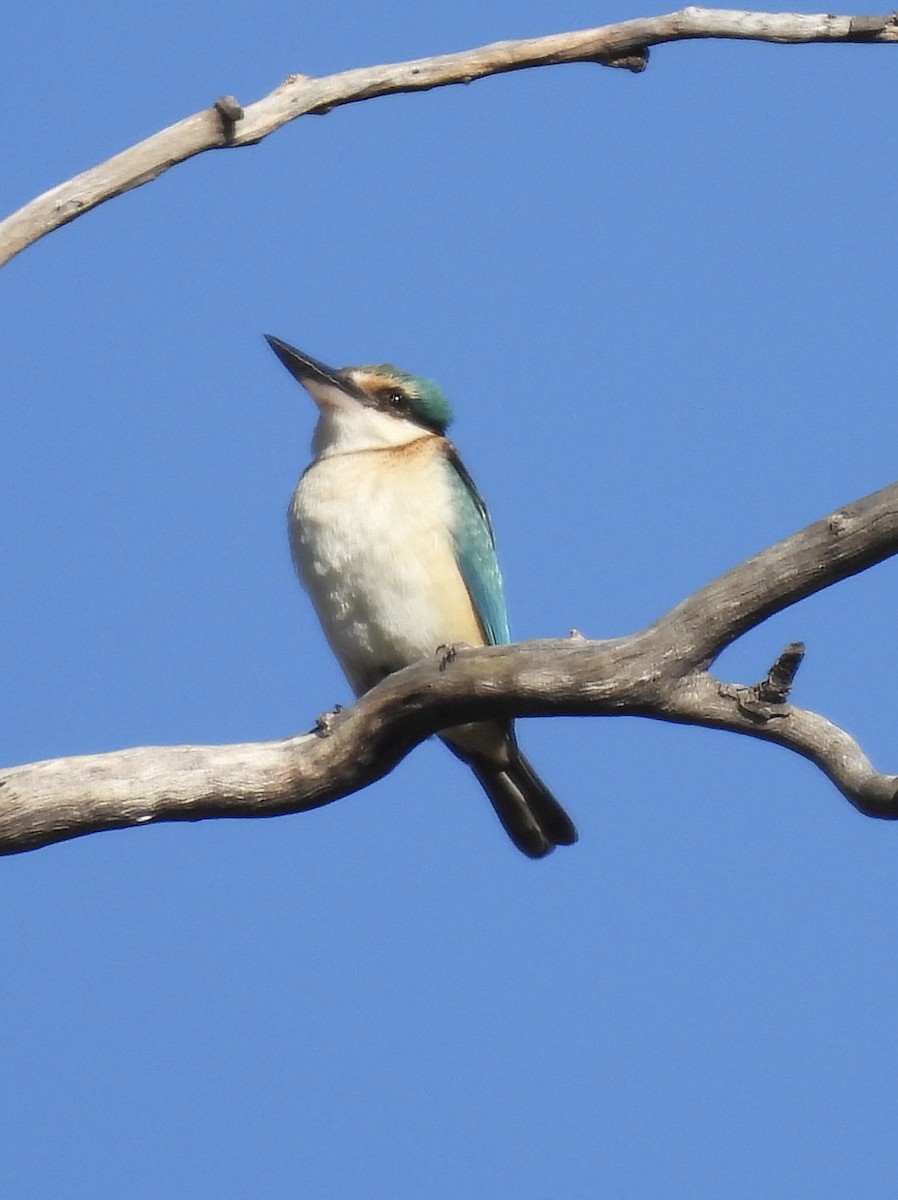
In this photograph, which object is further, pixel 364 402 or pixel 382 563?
pixel 364 402

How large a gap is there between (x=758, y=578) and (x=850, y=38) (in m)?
2.70

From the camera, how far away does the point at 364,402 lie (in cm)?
779

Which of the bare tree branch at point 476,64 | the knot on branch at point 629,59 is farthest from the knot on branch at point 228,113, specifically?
the knot on branch at point 629,59

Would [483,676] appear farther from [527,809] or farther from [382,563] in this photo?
[527,809]

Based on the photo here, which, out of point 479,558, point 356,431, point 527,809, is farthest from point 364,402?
point 527,809

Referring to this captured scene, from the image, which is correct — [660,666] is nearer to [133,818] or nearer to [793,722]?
[793,722]

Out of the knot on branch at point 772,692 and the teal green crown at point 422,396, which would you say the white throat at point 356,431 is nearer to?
the teal green crown at point 422,396

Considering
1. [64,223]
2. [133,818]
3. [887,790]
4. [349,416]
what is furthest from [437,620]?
[887,790]

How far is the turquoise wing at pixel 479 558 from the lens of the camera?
7.18 m

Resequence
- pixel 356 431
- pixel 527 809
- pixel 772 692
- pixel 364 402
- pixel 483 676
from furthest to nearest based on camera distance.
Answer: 1. pixel 364 402
2. pixel 356 431
3. pixel 527 809
4. pixel 483 676
5. pixel 772 692

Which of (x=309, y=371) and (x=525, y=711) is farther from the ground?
(x=309, y=371)

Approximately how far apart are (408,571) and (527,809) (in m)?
1.26

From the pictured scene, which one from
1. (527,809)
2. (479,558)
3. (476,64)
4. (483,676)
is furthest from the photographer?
(527,809)

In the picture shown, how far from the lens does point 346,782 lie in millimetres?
5801
